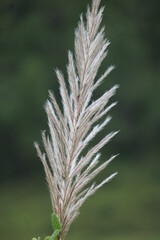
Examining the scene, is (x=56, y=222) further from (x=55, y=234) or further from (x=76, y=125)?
(x=76, y=125)

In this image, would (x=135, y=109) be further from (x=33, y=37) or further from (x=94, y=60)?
(x=94, y=60)

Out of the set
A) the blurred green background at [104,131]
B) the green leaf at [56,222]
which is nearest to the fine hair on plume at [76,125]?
the green leaf at [56,222]

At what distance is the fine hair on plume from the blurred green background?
1191cm

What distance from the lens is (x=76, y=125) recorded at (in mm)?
806

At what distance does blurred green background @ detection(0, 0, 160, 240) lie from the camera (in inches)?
549

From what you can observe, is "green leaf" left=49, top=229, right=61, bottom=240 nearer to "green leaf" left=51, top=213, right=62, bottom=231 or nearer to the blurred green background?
"green leaf" left=51, top=213, right=62, bottom=231

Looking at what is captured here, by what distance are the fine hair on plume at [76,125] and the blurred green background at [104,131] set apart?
1191 centimetres

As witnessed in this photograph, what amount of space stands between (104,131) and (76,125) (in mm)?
14437

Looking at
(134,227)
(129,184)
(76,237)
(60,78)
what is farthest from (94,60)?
(129,184)

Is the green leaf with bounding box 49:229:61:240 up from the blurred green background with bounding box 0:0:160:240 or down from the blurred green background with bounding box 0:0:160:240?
down

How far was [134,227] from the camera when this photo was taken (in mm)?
14508

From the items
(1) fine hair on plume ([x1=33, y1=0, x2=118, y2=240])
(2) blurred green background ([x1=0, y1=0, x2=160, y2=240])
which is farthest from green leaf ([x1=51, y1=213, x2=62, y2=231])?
(2) blurred green background ([x1=0, y1=0, x2=160, y2=240])

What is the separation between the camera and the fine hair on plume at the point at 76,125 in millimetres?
797

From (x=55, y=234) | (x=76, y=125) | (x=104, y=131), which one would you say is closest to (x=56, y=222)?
(x=55, y=234)
